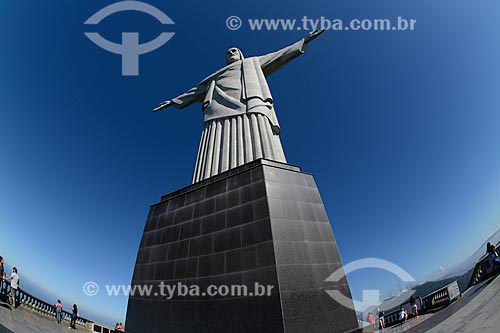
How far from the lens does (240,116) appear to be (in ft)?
28.4

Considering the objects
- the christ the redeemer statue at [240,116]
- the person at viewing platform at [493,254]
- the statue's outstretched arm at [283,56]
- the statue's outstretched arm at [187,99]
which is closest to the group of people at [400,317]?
the person at viewing platform at [493,254]

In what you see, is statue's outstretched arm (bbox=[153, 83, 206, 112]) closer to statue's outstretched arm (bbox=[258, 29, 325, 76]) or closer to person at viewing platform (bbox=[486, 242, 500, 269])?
statue's outstretched arm (bbox=[258, 29, 325, 76])

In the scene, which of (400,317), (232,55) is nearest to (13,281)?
(232,55)

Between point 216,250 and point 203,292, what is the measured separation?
3.20ft

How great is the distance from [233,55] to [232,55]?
0.05m

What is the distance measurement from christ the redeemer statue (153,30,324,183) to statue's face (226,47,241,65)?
610mm

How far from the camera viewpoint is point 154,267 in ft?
22.4

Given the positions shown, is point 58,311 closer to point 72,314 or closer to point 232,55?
point 72,314

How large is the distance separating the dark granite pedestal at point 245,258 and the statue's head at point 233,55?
6801mm

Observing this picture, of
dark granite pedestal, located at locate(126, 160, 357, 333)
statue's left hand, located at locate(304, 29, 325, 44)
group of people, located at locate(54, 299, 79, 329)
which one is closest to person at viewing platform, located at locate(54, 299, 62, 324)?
group of people, located at locate(54, 299, 79, 329)

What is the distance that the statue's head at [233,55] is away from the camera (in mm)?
11211

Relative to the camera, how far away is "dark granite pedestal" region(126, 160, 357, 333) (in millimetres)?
4680

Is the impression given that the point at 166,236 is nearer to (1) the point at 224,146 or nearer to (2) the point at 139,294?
(2) the point at 139,294

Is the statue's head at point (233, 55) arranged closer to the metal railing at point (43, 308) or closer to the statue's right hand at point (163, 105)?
the statue's right hand at point (163, 105)
